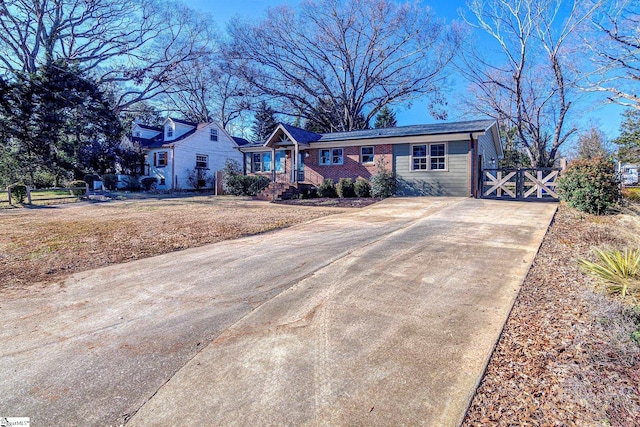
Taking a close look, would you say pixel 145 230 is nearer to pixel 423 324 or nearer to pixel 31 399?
pixel 31 399

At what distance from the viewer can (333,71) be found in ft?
107

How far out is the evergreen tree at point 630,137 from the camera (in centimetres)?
2847

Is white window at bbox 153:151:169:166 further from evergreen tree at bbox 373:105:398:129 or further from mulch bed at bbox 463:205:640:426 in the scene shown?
mulch bed at bbox 463:205:640:426

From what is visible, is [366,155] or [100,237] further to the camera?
[366,155]

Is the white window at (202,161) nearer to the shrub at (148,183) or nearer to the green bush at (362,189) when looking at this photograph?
the shrub at (148,183)

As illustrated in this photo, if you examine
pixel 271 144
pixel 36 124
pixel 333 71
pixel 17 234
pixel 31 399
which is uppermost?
pixel 333 71

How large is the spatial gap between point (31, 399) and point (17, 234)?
7.36 meters

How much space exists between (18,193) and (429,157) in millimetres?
18615

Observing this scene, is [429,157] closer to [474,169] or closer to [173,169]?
[474,169]

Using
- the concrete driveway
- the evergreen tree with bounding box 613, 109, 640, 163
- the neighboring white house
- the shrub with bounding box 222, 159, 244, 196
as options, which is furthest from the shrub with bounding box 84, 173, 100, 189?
the evergreen tree with bounding box 613, 109, 640, 163

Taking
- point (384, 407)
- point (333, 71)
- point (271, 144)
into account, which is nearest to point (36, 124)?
point (271, 144)

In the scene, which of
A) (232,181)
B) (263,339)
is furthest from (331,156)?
(263,339)

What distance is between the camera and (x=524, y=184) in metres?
14.6

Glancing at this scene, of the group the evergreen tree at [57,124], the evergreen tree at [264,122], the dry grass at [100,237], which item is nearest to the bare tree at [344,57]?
the evergreen tree at [264,122]
